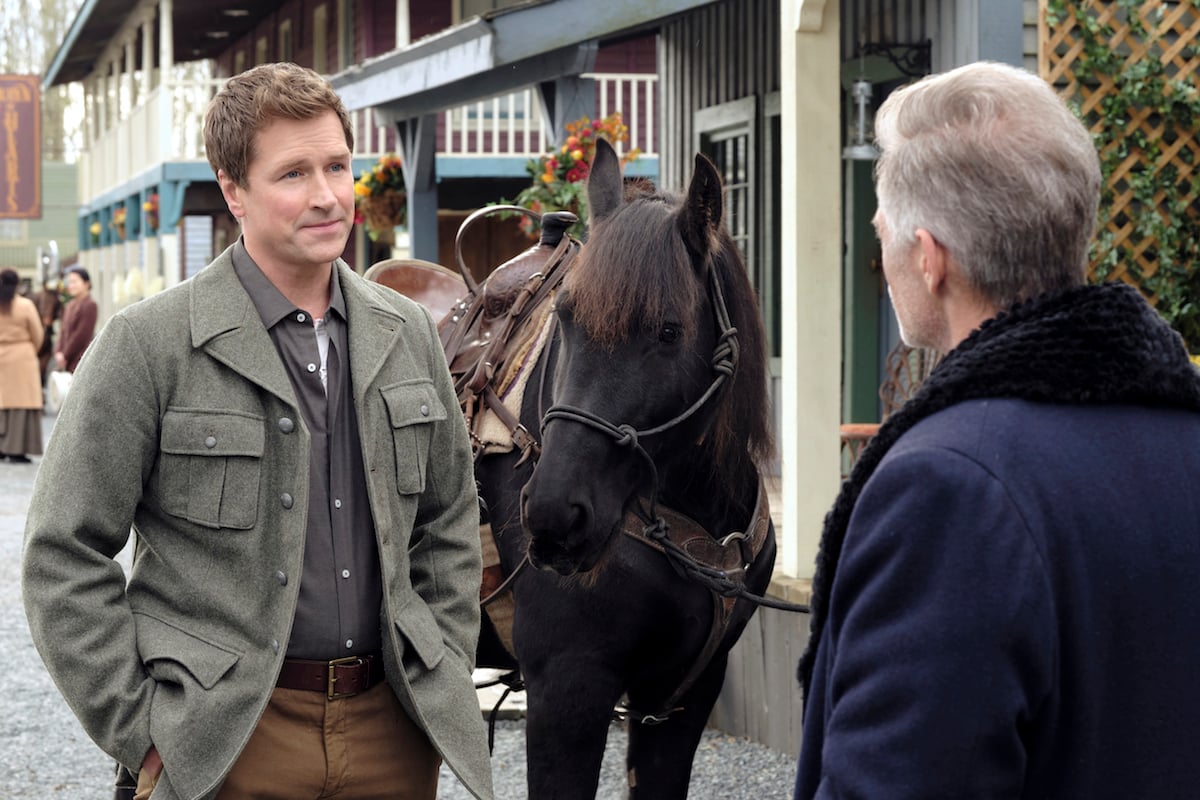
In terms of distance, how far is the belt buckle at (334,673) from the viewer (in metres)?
2.42

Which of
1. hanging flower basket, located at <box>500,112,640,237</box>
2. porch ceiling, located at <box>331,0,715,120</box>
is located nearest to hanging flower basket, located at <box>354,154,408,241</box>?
→ porch ceiling, located at <box>331,0,715,120</box>

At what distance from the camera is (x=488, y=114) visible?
20906mm

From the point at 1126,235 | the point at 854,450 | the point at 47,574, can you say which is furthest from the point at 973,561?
the point at 854,450

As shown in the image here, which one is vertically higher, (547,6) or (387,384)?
(547,6)

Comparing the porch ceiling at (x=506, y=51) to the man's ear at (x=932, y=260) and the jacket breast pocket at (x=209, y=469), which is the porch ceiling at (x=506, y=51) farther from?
the man's ear at (x=932, y=260)

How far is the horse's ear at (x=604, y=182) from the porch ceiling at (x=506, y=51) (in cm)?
334

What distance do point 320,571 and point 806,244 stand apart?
349cm

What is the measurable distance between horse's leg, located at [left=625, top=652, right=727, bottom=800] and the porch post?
24.6 feet

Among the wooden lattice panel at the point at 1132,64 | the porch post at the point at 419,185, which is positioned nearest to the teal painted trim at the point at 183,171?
the porch post at the point at 419,185

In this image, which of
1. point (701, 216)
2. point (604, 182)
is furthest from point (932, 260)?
point (604, 182)

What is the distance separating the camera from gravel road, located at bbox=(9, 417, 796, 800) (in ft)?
18.4

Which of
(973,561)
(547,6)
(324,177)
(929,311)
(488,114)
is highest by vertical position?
(488,114)

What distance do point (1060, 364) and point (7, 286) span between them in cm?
1585

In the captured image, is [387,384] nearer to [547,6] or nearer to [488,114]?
[547,6]
